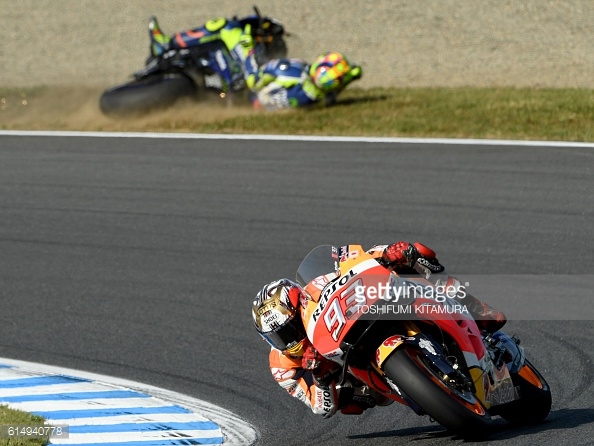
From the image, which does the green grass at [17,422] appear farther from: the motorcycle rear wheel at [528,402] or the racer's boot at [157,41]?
the racer's boot at [157,41]

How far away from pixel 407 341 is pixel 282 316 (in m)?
0.62

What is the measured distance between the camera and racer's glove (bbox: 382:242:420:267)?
534cm

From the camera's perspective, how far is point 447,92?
15523mm

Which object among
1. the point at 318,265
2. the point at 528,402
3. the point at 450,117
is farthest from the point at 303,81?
the point at 528,402

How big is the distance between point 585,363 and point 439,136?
6.69 m

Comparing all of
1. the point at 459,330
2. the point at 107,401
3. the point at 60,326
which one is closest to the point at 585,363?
the point at 459,330

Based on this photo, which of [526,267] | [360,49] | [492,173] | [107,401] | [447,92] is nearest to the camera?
[107,401]

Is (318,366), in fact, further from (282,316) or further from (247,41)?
(247,41)

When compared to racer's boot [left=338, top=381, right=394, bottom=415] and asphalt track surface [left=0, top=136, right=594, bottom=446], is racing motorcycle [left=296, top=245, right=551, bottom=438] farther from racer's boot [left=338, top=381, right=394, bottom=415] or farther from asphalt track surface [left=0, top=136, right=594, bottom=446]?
asphalt track surface [left=0, top=136, right=594, bottom=446]

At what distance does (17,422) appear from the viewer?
6.03m

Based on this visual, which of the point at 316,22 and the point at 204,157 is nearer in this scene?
the point at 204,157

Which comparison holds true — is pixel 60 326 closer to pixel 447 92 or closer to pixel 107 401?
pixel 107 401

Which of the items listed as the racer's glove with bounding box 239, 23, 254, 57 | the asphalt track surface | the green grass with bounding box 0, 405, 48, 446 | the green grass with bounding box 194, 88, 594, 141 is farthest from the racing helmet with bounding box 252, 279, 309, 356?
the racer's glove with bounding box 239, 23, 254, 57

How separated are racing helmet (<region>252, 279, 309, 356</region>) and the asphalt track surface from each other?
2.65ft
